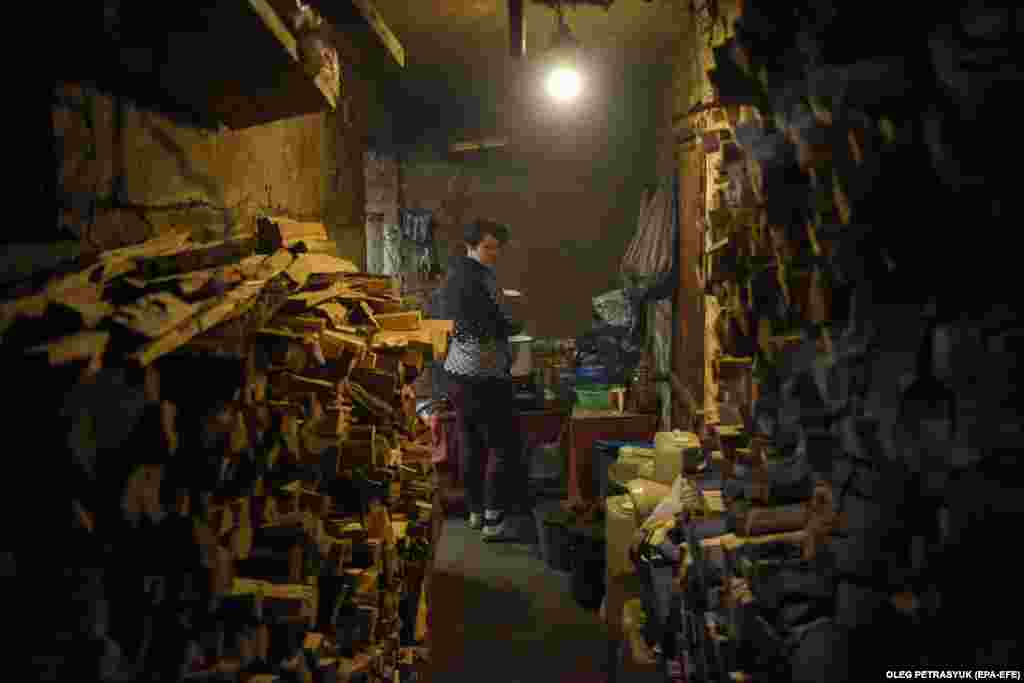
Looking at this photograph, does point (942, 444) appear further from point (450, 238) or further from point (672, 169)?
point (450, 238)

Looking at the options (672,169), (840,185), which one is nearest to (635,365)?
(672,169)

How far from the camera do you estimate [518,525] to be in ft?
24.7

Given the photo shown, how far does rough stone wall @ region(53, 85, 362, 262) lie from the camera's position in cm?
254

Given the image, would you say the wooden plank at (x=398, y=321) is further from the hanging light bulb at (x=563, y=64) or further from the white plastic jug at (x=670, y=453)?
the hanging light bulb at (x=563, y=64)

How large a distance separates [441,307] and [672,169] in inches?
108

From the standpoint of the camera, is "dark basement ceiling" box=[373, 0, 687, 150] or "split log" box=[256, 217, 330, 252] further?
"dark basement ceiling" box=[373, 0, 687, 150]

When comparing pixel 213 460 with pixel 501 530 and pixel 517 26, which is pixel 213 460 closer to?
pixel 517 26

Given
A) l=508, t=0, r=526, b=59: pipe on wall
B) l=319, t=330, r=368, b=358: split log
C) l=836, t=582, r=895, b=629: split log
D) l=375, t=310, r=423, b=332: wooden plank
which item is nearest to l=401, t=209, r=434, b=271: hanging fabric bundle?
l=508, t=0, r=526, b=59: pipe on wall

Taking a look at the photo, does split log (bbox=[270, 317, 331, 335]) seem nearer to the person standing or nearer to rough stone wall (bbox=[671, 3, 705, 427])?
rough stone wall (bbox=[671, 3, 705, 427])

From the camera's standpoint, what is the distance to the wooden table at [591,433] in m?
7.29

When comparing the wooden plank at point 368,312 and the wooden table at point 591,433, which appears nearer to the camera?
the wooden plank at point 368,312

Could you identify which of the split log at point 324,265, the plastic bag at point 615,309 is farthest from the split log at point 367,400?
the plastic bag at point 615,309

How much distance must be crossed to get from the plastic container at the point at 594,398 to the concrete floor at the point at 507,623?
1.56m

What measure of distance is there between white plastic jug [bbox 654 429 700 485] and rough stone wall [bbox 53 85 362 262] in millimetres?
2889
